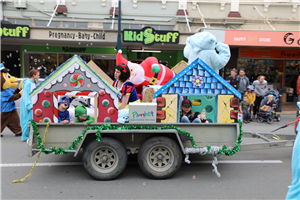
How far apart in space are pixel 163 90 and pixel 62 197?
6.89 feet

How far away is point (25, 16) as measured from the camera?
17078mm

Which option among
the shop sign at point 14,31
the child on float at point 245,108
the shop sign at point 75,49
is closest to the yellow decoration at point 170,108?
the child on float at point 245,108

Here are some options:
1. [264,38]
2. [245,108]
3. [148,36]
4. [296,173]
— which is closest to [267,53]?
[264,38]

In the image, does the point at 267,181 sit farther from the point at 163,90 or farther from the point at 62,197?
the point at 62,197

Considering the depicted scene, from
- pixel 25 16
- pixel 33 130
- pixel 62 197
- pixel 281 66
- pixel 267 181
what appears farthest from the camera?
pixel 25 16

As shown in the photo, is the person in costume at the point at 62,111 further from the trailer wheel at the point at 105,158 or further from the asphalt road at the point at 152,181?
the asphalt road at the point at 152,181

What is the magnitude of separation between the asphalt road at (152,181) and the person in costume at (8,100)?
5.89ft

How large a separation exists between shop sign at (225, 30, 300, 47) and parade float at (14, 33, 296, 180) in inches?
358

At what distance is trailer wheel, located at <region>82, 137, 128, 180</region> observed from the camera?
405cm

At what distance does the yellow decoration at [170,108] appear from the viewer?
4.23 metres

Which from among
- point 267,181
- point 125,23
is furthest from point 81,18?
point 267,181

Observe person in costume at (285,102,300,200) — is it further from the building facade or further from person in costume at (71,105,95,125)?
the building facade

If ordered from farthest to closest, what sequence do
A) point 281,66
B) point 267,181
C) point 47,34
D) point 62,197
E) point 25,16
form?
point 25,16
point 281,66
point 47,34
point 267,181
point 62,197

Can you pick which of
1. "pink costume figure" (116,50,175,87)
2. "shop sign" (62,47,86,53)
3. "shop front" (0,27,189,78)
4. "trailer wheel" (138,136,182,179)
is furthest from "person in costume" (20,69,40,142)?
"shop sign" (62,47,86,53)
